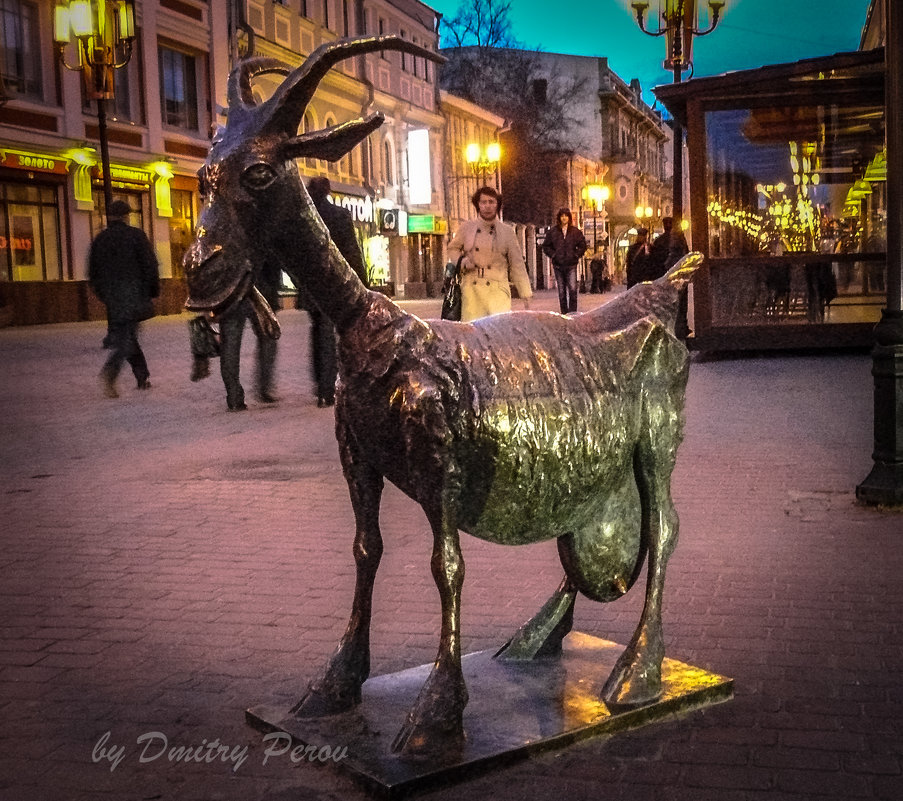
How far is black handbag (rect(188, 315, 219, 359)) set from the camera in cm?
311

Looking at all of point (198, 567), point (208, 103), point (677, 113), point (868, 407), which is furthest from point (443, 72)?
point (198, 567)

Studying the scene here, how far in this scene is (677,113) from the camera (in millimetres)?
17984

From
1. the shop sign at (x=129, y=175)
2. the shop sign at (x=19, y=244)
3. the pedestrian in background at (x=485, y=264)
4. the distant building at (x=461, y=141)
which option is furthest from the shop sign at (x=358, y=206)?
the pedestrian in background at (x=485, y=264)

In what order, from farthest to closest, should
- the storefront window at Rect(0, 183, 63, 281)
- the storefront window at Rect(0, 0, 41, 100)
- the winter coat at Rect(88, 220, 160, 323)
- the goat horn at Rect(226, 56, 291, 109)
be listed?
1. the storefront window at Rect(0, 0, 41, 100)
2. the storefront window at Rect(0, 183, 63, 281)
3. the winter coat at Rect(88, 220, 160, 323)
4. the goat horn at Rect(226, 56, 291, 109)

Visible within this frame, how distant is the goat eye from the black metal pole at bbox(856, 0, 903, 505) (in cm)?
503

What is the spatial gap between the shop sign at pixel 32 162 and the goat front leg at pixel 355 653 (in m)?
24.9

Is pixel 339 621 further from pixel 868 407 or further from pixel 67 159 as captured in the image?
pixel 67 159

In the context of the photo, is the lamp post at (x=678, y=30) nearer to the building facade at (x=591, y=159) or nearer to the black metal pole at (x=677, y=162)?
the black metal pole at (x=677, y=162)

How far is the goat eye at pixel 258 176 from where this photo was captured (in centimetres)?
309

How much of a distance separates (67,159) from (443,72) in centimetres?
3615

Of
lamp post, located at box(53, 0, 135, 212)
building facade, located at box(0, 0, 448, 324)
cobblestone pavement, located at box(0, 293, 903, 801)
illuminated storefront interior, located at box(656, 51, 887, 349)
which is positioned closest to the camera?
cobblestone pavement, located at box(0, 293, 903, 801)

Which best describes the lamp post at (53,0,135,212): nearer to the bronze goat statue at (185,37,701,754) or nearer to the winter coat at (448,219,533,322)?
the winter coat at (448,219,533,322)

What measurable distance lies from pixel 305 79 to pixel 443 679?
5.59 feet

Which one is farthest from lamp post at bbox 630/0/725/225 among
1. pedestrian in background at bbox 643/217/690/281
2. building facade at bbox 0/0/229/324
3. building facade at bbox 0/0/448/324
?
building facade at bbox 0/0/229/324
